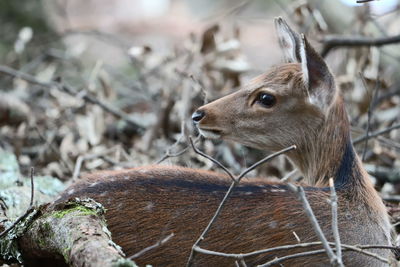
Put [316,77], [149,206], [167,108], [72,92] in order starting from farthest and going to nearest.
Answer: [167,108] → [72,92] → [316,77] → [149,206]

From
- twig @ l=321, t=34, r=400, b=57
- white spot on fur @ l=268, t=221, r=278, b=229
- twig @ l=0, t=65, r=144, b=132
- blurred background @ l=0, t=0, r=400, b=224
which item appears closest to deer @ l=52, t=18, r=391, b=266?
white spot on fur @ l=268, t=221, r=278, b=229

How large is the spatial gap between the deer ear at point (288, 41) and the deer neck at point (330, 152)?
50cm

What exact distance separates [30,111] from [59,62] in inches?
127

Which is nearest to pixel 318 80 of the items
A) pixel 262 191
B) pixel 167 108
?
pixel 262 191

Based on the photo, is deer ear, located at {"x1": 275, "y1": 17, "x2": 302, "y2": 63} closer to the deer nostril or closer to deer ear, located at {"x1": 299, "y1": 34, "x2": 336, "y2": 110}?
deer ear, located at {"x1": 299, "y1": 34, "x2": 336, "y2": 110}

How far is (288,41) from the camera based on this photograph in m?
5.23

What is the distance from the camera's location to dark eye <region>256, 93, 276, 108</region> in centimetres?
488

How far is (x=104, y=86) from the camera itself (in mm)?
8117

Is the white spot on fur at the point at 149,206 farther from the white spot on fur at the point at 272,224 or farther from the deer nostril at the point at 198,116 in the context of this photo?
the deer nostril at the point at 198,116

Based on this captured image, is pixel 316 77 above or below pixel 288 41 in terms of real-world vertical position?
below

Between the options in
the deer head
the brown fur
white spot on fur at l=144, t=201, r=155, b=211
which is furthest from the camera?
the deer head

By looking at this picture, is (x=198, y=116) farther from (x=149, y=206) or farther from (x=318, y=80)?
(x=149, y=206)

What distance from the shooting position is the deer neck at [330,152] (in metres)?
4.63

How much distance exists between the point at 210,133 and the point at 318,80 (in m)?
0.88
